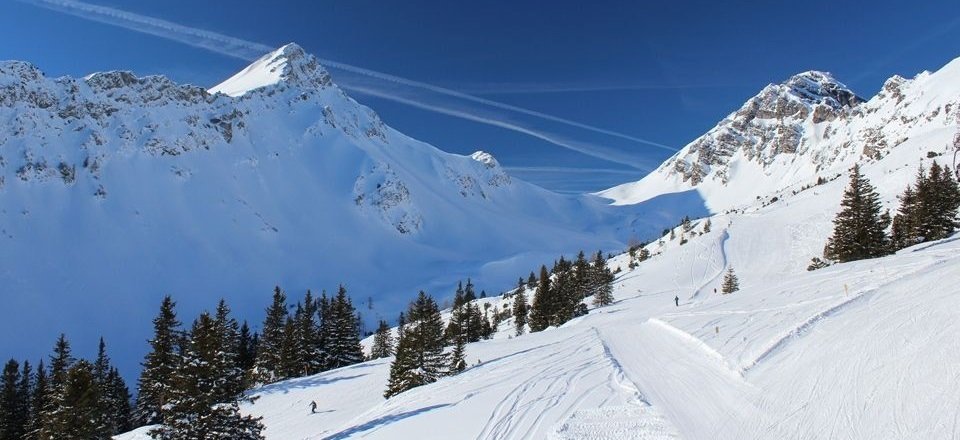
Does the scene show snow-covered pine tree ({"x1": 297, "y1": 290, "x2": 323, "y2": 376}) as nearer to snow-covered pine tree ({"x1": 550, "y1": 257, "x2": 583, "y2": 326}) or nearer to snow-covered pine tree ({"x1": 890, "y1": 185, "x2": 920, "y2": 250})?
snow-covered pine tree ({"x1": 550, "y1": 257, "x2": 583, "y2": 326})

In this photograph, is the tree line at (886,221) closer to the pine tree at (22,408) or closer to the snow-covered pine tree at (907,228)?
the snow-covered pine tree at (907,228)

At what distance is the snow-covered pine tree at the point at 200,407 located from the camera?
18141 millimetres

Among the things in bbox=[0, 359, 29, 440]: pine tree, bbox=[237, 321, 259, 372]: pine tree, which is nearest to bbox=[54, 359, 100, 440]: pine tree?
bbox=[0, 359, 29, 440]: pine tree

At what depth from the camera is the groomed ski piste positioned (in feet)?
35.4

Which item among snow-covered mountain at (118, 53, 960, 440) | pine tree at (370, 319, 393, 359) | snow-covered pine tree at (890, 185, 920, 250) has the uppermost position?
snow-covered pine tree at (890, 185, 920, 250)

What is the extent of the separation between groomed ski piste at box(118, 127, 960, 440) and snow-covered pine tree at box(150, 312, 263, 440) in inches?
147

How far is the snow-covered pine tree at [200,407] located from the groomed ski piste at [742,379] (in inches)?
147

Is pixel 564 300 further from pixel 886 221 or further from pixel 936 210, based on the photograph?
pixel 936 210

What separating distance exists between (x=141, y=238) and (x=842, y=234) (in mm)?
193466

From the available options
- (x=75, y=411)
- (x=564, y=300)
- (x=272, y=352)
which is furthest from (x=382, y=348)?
(x=75, y=411)

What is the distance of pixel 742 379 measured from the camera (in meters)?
14.3

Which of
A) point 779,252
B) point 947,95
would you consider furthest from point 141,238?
point 947,95

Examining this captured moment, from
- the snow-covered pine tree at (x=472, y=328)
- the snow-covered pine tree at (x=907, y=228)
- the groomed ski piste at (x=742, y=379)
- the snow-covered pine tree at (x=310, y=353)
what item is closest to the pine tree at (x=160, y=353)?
the groomed ski piste at (x=742, y=379)

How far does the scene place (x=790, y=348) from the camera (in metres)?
15.8
